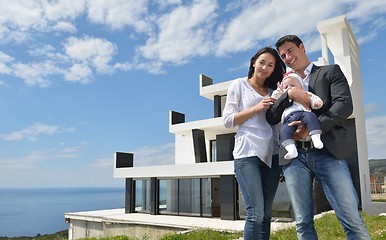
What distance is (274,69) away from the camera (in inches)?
97.7

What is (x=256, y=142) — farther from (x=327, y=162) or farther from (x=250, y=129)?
(x=327, y=162)

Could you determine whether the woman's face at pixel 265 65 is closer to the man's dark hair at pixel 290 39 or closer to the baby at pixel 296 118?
the man's dark hair at pixel 290 39

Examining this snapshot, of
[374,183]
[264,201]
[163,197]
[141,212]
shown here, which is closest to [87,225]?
[141,212]

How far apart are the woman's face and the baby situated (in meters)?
0.26

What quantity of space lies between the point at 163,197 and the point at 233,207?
14.4ft

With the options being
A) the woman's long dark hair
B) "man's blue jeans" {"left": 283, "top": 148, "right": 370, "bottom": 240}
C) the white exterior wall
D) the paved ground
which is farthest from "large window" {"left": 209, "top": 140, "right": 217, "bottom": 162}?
"man's blue jeans" {"left": 283, "top": 148, "right": 370, "bottom": 240}

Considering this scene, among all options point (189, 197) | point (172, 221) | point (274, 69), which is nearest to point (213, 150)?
point (189, 197)

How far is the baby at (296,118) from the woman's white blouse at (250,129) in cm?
22

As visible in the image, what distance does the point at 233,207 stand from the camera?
12789mm

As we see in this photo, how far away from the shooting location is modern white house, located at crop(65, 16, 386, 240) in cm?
1219

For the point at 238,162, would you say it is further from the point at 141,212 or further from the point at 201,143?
the point at 141,212

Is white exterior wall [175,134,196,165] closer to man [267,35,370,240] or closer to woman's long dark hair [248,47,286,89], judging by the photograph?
woman's long dark hair [248,47,286,89]

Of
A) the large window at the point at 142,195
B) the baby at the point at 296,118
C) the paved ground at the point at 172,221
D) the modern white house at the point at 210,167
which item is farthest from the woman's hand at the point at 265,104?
the large window at the point at 142,195

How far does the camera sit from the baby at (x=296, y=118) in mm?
1953
